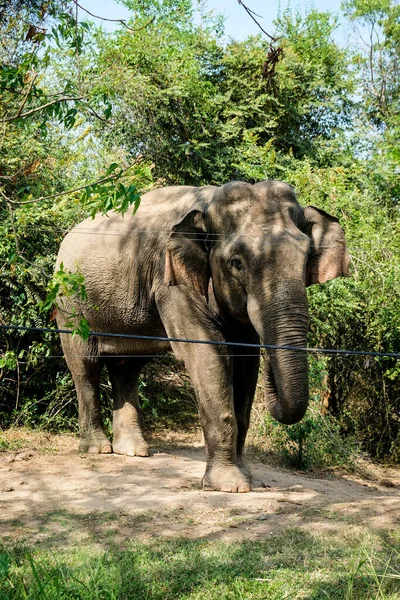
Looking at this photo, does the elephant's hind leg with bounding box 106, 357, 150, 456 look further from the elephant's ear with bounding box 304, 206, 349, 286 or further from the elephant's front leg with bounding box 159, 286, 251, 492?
the elephant's ear with bounding box 304, 206, 349, 286

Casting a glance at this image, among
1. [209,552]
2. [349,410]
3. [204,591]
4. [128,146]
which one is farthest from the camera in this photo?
[128,146]

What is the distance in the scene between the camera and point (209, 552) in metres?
5.80

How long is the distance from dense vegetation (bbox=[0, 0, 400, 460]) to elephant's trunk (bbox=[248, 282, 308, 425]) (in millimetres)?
1529

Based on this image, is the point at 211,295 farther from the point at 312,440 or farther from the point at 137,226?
the point at 312,440

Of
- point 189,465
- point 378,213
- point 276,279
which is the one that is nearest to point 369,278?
point 378,213

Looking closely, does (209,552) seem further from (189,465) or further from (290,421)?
(189,465)

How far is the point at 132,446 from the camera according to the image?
32.7 feet

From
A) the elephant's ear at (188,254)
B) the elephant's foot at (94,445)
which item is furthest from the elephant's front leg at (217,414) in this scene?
the elephant's foot at (94,445)

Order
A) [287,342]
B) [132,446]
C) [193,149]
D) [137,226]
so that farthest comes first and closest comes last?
[193,149] < [132,446] < [137,226] < [287,342]

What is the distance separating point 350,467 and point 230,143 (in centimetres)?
1214

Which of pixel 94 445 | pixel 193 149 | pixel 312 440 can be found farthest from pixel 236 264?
pixel 193 149

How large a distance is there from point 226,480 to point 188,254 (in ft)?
6.96

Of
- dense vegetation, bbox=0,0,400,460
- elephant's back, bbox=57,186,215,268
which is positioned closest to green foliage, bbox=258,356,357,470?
dense vegetation, bbox=0,0,400,460

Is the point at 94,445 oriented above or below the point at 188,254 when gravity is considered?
below
